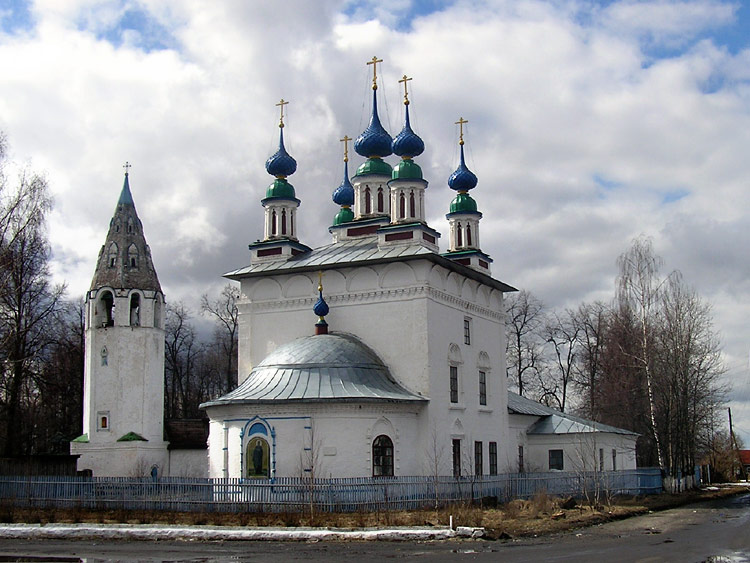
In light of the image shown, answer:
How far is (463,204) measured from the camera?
3117 cm

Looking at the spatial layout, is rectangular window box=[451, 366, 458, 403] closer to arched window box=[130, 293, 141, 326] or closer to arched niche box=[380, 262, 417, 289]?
arched niche box=[380, 262, 417, 289]

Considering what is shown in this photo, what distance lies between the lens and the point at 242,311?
26672mm

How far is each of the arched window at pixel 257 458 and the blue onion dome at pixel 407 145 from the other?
9.84m

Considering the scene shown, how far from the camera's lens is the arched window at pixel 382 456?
22.2 metres

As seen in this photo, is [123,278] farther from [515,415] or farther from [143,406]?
[515,415]

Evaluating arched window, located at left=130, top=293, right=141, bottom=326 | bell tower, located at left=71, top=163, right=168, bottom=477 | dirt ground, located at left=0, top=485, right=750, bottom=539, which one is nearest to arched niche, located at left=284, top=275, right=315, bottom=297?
bell tower, located at left=71, top=163, right=168, bottom=477

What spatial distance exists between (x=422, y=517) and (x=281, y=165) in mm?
13587

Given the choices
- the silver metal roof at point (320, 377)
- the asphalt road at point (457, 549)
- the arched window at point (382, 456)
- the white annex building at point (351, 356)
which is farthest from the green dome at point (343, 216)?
the asphalt road at point (457, 549)

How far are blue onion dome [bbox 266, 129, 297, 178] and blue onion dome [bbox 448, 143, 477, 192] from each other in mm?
6064

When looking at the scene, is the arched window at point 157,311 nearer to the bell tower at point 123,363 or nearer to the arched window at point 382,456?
the bell tower at point 123,363

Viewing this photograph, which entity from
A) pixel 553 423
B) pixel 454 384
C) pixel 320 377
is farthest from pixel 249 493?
pixel 553 423

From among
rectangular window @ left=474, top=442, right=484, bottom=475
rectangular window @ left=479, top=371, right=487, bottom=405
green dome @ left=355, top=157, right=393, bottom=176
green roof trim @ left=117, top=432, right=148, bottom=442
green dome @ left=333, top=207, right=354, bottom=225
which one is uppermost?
green dome @ left=355, top=157, right=393, bottom=176

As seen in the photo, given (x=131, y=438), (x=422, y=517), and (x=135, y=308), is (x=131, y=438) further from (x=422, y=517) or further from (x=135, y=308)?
(x=422, y=517)

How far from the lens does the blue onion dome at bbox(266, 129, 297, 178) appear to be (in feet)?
93.3
